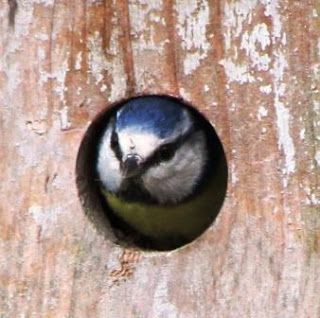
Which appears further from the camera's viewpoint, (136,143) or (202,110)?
(136,143)

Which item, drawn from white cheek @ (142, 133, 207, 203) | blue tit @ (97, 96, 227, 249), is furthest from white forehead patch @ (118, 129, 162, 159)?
white cheek @ (142, 133, 207, 203)

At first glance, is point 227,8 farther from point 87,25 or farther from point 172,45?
point 87,25

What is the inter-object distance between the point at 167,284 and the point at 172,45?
42 centimetres

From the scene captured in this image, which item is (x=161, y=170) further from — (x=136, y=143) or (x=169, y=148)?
(x=136, y=143)

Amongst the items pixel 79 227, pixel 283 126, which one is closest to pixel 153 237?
pixel 79 227

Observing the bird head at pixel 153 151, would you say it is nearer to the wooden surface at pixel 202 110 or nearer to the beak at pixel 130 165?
the beak at pixel 130 165

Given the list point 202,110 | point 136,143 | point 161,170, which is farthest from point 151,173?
point 202,110

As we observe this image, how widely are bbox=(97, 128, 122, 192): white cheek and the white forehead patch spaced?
90mm

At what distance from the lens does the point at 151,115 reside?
7.58 ft

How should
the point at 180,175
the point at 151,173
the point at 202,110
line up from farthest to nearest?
the point at 180,175, the point at 151,173, the point at 202,110

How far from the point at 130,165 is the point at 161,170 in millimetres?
204

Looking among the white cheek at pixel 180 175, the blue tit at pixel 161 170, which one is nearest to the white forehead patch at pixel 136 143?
the blue tit at pixel 161 170

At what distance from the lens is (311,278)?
2029mm

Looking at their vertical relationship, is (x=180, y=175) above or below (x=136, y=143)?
below
